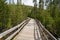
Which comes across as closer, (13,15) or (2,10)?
(2,10)

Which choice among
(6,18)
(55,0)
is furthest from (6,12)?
(55,0)

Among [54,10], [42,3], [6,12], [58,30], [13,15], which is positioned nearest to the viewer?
[58,30]

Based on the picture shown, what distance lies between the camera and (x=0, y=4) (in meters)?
54.3

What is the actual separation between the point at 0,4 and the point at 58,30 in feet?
57.5

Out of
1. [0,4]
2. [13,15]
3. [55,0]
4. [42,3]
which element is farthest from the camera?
[42,3]

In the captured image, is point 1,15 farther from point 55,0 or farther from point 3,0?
point 55,0

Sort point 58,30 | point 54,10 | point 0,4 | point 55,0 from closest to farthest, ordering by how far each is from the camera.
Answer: point 58,30, point 0,4, point 54,10, point 55,0

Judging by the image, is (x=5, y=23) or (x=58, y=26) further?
(x=5, y=23)

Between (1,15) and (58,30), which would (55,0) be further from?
(58,30)

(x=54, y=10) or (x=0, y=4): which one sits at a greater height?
(x=0, y=4)

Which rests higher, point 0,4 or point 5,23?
point 0,4

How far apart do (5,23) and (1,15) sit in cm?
334

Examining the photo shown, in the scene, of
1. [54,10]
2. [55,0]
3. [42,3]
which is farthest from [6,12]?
[42,3]

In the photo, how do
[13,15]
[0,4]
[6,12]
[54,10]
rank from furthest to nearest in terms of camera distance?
[54,10], [13,15], [6,12], [0,4]
